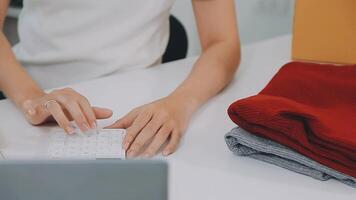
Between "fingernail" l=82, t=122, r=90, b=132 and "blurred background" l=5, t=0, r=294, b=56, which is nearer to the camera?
"fingernail" l=82, t=122, r=90, b=132

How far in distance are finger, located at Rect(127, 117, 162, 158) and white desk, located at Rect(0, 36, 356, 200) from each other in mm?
47

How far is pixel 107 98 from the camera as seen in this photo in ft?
3.11

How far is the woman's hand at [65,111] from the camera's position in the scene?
78 centimetres

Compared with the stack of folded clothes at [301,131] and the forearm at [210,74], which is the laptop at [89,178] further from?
the forearm at [210,74]

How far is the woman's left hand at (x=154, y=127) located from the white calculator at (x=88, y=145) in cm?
2

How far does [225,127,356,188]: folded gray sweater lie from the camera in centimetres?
69

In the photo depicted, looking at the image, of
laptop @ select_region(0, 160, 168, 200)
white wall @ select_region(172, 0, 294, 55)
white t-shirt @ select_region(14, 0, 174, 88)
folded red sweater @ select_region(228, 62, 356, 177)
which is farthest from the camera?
white wall @ select_region(172, 0, 294, 55)

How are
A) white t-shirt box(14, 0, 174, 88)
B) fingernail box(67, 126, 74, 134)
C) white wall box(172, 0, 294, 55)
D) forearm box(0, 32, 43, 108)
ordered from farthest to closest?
1. white wall box(172, 0, 294, 55)
2. white t-shirt box(14, 0, 174, 88)
3. forearm box(0, 32, 43, 108)
4. fingernail box(67, 126, 74, 134)

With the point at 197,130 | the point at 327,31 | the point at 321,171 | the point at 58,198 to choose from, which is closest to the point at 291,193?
the point at 321,171

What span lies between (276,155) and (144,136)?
19cm

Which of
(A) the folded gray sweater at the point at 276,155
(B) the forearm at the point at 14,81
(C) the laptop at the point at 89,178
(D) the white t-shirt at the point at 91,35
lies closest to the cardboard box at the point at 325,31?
(D) the white t-shirt at the point at 91,35

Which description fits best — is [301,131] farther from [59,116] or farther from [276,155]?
[59,116]

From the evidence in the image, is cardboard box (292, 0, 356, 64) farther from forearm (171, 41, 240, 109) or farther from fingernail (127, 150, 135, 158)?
fingernail (127, 150, 135, 158)

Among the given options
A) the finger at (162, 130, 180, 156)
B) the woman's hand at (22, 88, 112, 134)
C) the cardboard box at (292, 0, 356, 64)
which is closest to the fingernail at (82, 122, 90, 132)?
the woman's hand at (22, 88, 112, 134)
